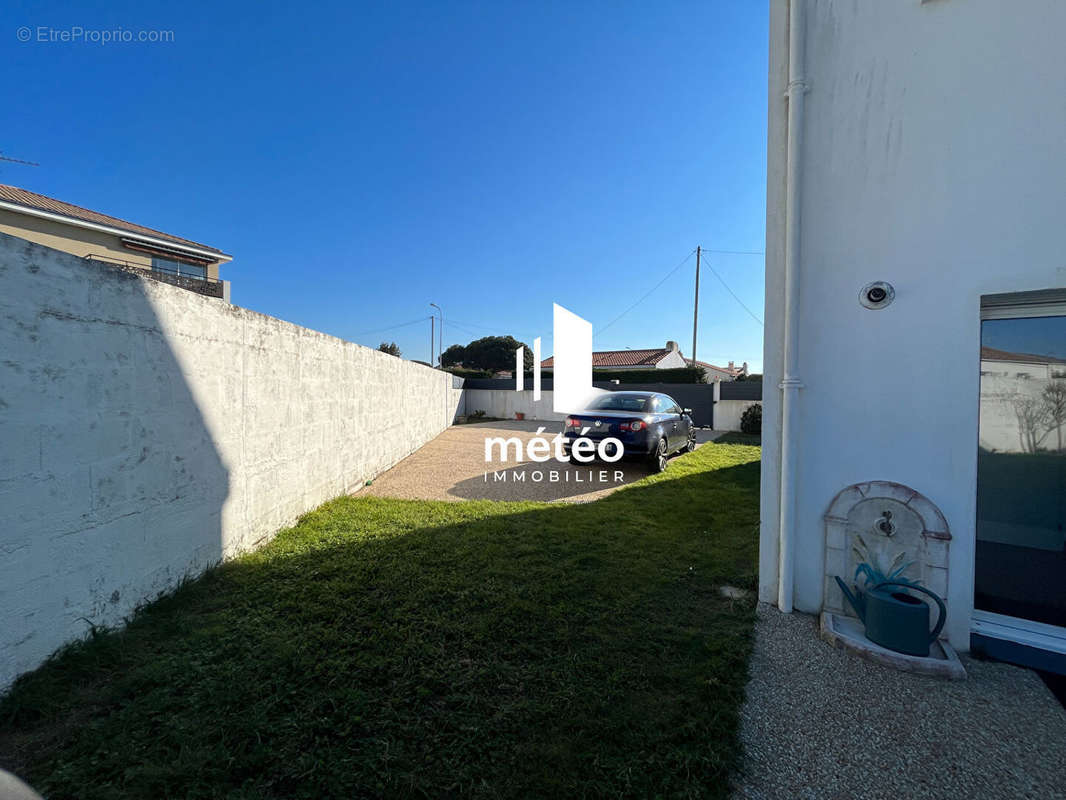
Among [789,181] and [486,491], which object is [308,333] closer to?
[486,491]

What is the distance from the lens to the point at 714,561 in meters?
3.52

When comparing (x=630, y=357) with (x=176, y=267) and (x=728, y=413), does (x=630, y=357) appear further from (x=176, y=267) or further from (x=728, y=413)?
(x=176, y=267)

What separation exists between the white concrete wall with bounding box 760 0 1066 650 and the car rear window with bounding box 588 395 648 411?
14.8ft

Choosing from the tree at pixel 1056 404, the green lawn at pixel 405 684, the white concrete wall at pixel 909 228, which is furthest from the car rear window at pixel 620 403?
the tree at pixel 1056 404

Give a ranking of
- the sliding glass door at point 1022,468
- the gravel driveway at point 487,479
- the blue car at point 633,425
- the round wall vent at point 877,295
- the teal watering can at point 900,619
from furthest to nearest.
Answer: the blue car at point 633,425 → the gravel driveway at point 487,479 → the sliding glass door at point 1022,468 → the round wall vent at point 877,295 → the teal watering can at point 900,619

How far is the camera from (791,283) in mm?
2646

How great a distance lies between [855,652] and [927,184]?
265 cm

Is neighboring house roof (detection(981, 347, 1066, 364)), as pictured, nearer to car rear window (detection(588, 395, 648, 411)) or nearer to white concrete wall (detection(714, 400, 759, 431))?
car rear window (detection(588, 395, 648, 411))

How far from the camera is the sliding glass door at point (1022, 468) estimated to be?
257 centimetres

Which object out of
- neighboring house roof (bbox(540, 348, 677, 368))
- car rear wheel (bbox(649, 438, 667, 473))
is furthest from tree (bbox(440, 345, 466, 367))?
car rear wheel (bbox(649, 438, 667, 473))

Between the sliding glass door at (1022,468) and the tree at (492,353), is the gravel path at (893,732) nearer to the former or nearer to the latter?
the sliding glass door at (1022,468)

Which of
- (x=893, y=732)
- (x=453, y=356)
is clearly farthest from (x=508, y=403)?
(x=453, y=356)

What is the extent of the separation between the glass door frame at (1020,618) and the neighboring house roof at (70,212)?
22580mm

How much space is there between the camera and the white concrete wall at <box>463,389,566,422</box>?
17.7 metres
